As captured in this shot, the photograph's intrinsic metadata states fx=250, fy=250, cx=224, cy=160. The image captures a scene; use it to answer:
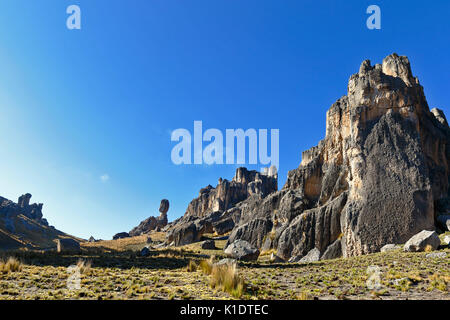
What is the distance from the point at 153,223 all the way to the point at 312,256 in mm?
113570

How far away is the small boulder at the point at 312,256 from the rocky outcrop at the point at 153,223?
4092 inches

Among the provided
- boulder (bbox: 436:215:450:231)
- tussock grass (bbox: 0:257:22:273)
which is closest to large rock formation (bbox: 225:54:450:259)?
boulder (bbox: 436:215:450:231)

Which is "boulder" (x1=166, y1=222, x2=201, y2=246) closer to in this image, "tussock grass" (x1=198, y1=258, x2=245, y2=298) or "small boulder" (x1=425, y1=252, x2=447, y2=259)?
"small boulder" (x1=425, y1=252, x2=447, y2=259)

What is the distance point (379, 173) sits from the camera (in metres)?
29.9

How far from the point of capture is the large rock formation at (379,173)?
27.3m

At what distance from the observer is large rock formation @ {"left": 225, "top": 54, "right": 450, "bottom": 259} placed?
2730 cm

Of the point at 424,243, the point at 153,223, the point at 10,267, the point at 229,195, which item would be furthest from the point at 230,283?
the point at 153,223

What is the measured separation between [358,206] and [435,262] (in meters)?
13.3

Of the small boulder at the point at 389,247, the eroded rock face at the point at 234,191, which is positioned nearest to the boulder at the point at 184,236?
the small boulder at the point at 389,247

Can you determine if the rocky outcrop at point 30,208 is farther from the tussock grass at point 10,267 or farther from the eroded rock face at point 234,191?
the tussock grass at point 10,267

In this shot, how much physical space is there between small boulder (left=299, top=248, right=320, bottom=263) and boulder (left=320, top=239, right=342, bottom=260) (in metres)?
0.71

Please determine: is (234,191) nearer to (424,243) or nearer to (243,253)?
(243,253)
